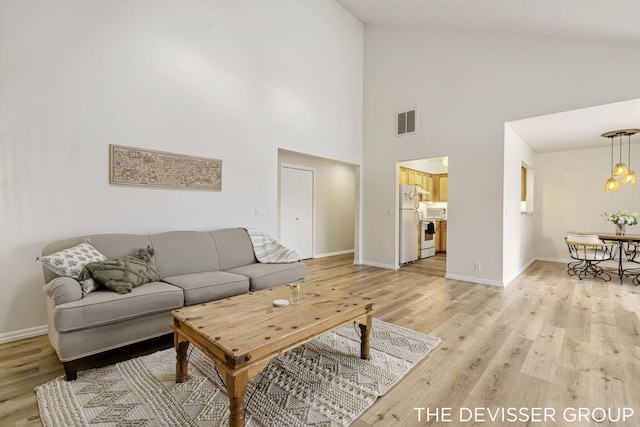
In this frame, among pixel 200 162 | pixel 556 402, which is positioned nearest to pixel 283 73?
pixel 200 162

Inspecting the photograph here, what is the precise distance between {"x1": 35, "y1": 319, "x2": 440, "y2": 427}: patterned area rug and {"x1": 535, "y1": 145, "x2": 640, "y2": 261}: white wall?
5.83 meters

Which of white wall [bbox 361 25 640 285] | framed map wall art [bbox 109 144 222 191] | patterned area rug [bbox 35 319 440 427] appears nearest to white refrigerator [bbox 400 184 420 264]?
white wall [bbox 361 25 640 285]

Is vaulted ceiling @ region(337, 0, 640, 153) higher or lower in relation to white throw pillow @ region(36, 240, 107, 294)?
higher

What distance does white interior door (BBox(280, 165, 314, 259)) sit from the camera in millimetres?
6086

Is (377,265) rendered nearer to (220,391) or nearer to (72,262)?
(220,391)

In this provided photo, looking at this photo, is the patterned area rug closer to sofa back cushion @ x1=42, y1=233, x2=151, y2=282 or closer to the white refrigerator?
sofa back cushion @ x1=42, y1=233, x2=151, y2=282

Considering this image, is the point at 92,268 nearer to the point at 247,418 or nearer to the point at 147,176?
the point at 147,176

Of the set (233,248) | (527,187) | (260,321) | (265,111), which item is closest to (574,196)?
(527,187)

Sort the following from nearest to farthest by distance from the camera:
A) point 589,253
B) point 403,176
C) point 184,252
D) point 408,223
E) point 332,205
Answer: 1. point 184,252
2. point 589,253
3. point 408,223
4. point 403,176
5. point 332,205

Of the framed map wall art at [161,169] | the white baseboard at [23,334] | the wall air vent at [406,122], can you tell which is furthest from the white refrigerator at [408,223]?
the white baseboard at [23,334]

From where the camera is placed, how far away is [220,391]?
72.1 inches

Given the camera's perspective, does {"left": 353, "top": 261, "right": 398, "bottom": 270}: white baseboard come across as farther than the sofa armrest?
Yes

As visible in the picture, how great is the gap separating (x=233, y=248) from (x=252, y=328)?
1.96 meters

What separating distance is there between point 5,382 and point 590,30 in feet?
19.9
